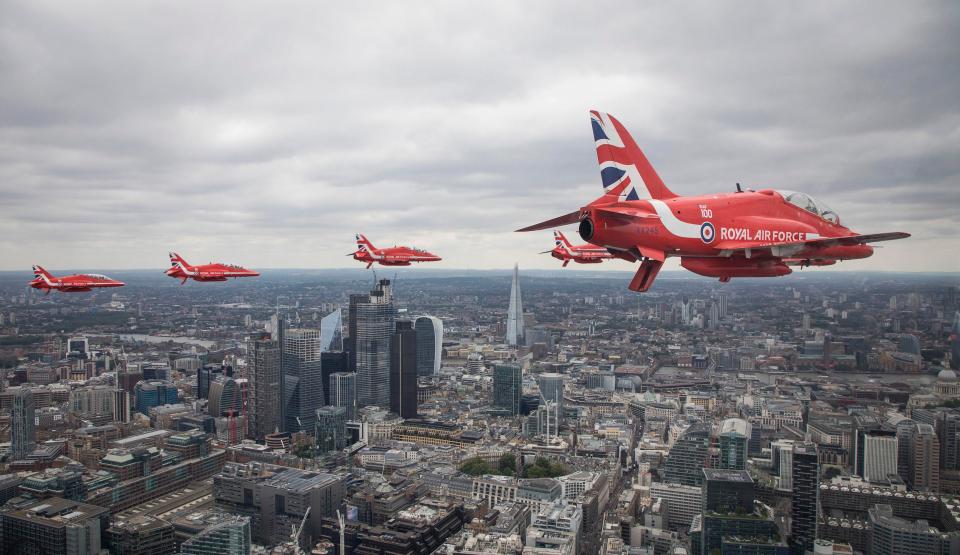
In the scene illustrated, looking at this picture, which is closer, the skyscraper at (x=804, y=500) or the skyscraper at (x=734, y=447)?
the skyscraper at (x=804, y=500)

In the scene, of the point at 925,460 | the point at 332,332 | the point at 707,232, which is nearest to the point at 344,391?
the point at 332,332

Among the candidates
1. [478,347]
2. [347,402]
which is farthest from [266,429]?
[478,347]

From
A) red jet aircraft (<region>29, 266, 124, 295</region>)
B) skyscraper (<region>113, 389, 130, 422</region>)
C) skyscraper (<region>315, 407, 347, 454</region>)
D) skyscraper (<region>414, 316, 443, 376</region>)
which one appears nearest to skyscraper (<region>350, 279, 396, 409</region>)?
skyscraper (<region>414, 316, 443, 376</region>)

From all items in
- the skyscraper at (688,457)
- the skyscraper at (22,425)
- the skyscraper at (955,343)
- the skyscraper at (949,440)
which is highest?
the skyscraper at (955,343)

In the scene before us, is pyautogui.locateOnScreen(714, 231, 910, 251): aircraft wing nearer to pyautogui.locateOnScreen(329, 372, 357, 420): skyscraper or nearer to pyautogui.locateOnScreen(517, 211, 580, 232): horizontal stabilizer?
pyautogui.locateOnScreen(517, 211, 580, 232): horizontal stabilizer

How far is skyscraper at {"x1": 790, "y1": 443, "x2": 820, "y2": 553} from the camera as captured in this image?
1079 cm

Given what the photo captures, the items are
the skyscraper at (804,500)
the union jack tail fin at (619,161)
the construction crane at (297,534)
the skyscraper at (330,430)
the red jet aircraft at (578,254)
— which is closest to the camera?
the union jack tail fin at (619,161)

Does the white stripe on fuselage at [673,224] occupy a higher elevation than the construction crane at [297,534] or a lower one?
higher

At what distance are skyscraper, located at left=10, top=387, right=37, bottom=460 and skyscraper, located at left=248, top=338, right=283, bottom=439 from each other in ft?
20.1

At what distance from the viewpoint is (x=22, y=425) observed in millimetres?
16594

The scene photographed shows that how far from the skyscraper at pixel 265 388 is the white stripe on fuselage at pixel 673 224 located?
66.8 feet

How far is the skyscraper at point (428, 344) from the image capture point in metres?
27.9

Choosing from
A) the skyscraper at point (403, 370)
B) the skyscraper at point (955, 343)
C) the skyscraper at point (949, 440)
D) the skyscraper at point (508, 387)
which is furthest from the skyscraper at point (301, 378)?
the skyscraper at point (955, 343)

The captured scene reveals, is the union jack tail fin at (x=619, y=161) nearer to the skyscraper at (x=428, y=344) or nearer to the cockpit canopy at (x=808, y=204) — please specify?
the cockpit canopy at (x=808, y=204)
